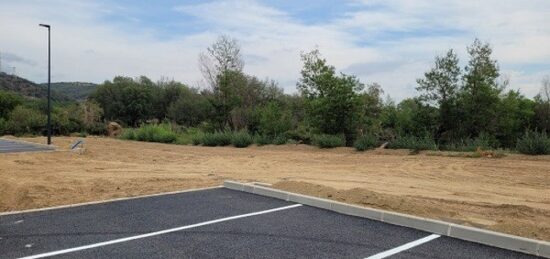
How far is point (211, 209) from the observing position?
8875mm

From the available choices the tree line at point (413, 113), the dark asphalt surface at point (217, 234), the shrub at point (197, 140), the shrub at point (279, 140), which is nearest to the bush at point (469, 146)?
the tree line at point (413, 113)

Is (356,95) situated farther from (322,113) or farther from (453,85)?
(453,85)

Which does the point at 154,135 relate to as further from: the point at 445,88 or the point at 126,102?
the point at 126,102

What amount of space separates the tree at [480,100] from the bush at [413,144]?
14.3 ft

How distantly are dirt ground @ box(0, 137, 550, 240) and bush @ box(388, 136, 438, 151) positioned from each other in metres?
0.66

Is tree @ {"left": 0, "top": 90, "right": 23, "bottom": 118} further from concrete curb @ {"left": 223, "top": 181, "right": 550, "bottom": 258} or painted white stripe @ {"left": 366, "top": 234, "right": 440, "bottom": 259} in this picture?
painted white stripe @ {"left": 366, "top": 234, "right": 440, "bottom": 259}

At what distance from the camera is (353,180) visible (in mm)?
13789

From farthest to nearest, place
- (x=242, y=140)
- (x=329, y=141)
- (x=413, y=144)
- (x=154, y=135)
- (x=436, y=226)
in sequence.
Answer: (x=154, y=135) → (x=242, y=140) → (x=329, y=141) → (x=413, y=144) → (x=436, y=226)

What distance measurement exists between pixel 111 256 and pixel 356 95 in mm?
22846

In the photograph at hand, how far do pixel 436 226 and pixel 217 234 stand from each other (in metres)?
2.91

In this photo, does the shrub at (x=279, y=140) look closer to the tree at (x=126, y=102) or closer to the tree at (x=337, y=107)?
the tree at (x=337, y=107)

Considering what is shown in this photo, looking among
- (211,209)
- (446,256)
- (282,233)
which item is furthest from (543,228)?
(211,209)

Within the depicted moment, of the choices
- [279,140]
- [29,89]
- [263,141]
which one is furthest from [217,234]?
[29,89]

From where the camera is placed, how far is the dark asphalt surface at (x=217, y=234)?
20.1 feet
